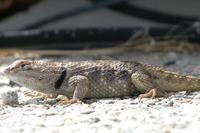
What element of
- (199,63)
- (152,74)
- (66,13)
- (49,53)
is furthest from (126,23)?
(152,74)

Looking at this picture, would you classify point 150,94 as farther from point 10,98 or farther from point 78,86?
point 10,98

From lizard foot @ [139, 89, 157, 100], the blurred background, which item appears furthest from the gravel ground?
the blurred background

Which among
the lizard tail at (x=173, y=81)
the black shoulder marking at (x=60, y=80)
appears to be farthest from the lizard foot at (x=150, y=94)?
the black shoulder marking at (x=60, y=80)

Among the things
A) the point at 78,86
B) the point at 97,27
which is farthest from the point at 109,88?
the point at 97,27

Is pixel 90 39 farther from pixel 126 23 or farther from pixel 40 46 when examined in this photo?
pixel 126 23

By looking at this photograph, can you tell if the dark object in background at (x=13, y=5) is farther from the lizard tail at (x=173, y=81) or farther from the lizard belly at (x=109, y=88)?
the lizard tail at (x=173, y=81)

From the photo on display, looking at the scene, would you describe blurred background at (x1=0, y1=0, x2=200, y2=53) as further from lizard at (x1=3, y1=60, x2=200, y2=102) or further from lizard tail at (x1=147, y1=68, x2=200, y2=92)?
lizard tail at (x1=147, y1=68, x2=200, y2=92)
